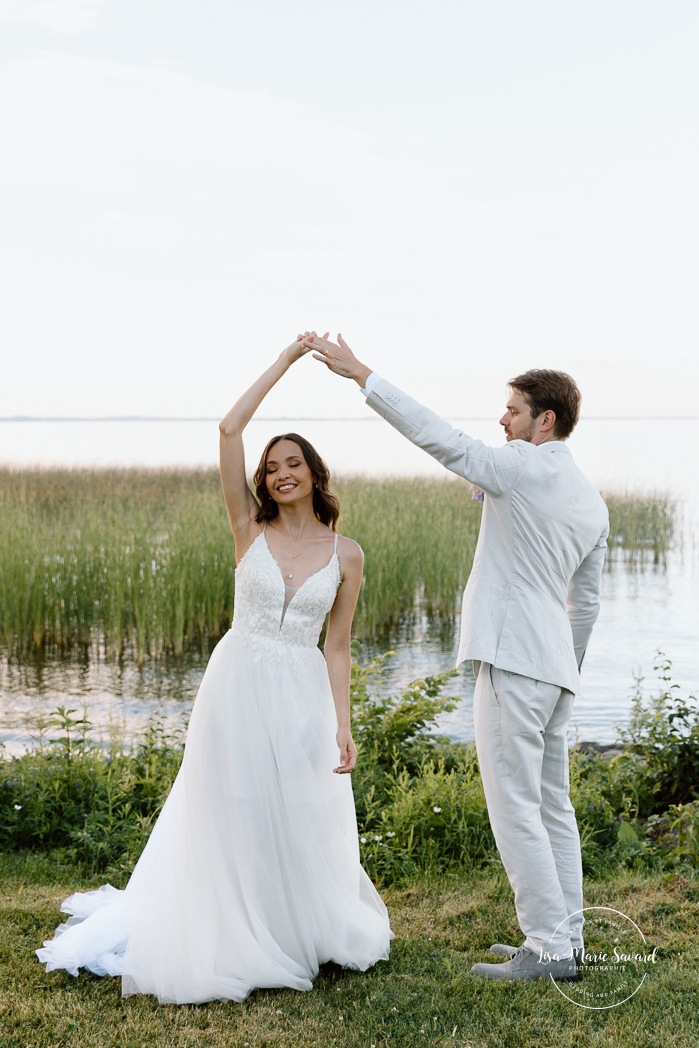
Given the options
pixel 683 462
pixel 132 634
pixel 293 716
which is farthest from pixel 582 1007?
pixel 683 462

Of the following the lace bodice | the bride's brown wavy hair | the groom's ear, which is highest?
the groom's ear

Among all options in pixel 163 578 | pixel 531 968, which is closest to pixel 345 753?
pixel 531 968

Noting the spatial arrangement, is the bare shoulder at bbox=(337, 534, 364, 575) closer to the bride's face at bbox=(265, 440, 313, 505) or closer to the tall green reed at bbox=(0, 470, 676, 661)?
the bride's face at bbox=(265, 440, 313, 505)

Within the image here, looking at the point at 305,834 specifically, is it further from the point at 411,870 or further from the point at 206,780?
the point at 411,870

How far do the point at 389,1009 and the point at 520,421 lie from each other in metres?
2.18

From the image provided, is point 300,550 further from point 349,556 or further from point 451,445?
point 451,445

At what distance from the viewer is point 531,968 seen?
370 centimetres

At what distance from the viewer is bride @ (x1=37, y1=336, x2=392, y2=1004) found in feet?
11.9

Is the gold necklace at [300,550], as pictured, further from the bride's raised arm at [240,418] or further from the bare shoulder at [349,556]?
the bride's raised arm at [240,418]

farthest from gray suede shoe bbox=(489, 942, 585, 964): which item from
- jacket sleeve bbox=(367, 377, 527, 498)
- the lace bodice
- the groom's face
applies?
Result: the groom's face

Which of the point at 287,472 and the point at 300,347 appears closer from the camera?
the point at 300,347

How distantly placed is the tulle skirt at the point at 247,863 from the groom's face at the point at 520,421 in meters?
1.19

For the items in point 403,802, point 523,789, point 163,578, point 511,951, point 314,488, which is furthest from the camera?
point 163,578

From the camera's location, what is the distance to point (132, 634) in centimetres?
1245
